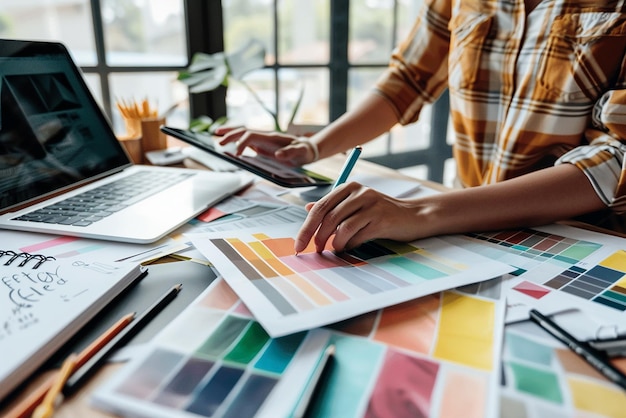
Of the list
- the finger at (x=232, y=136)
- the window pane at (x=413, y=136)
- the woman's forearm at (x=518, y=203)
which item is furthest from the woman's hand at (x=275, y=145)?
the window pane at (x=413, y=136)

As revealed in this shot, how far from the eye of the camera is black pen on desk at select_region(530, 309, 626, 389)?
338 mm

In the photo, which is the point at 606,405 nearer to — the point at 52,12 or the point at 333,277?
the point at 333,277

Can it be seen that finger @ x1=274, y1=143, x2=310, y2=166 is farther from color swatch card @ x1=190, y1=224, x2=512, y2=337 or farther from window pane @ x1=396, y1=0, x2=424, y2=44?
window pane @ x1=396, y1=0, x2=424, y2=44

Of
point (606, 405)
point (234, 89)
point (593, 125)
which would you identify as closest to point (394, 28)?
point (234, 89)

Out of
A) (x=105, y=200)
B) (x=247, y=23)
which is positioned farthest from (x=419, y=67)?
(x=247, y=23)

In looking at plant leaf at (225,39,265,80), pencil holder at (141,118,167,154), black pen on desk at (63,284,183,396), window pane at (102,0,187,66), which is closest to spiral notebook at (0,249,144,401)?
black pen on desk at (63,284,183,396)

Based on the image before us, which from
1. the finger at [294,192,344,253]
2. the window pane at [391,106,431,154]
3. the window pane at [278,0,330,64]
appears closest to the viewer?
the finger at [294,192,344,253]

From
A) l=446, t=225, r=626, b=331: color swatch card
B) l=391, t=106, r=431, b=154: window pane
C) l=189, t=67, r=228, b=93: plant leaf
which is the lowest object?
l=391, t=106, r=431, b=154: window pane

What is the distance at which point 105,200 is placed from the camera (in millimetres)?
708

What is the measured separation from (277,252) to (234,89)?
133 centimetres

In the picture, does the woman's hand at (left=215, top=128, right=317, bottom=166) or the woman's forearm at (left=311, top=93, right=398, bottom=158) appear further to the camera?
the woman's forearm at (left=311, top=93, right=398, bottom=158)

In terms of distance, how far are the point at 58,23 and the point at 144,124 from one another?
0.67m

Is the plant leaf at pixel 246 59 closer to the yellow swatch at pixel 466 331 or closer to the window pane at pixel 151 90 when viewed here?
the window pane at pixel 151 90

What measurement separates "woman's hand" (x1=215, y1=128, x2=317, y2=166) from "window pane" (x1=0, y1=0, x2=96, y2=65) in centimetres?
73
